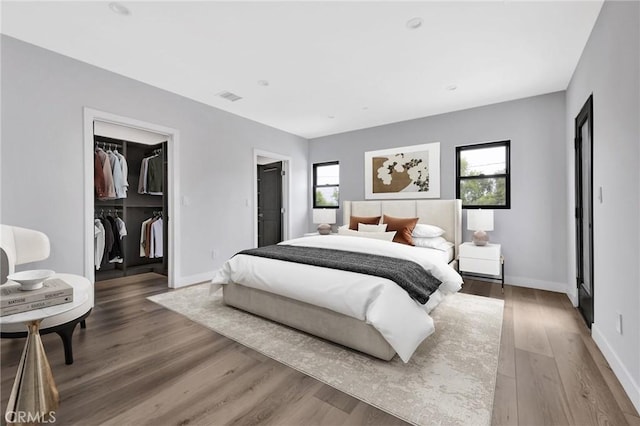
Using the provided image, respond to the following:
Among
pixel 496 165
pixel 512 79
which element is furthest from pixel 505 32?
pixel 496 165

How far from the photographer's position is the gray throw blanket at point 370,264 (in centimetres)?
206

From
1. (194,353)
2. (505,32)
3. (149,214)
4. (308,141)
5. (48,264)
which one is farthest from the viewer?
(308,141)

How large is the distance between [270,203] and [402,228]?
3.14m

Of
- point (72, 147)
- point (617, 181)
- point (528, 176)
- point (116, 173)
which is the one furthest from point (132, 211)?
point (528, 176)

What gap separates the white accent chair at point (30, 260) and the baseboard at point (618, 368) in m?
3.21

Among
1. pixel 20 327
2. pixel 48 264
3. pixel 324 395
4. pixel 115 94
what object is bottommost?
pixel 324 395

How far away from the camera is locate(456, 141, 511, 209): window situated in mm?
3961

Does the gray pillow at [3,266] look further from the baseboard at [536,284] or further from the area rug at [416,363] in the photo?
the baseboard at [536,284]

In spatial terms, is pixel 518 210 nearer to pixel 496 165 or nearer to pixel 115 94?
pixel 496 165

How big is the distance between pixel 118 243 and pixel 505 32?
5.41m

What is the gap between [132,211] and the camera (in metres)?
4.74

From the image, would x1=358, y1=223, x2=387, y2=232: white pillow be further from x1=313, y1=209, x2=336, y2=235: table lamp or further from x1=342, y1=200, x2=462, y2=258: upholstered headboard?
x1=313, y1=209, x2=336, y2=235: table lamp

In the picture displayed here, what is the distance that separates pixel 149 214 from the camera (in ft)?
16.4

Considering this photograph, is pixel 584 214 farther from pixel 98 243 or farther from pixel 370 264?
pixel 98 243
